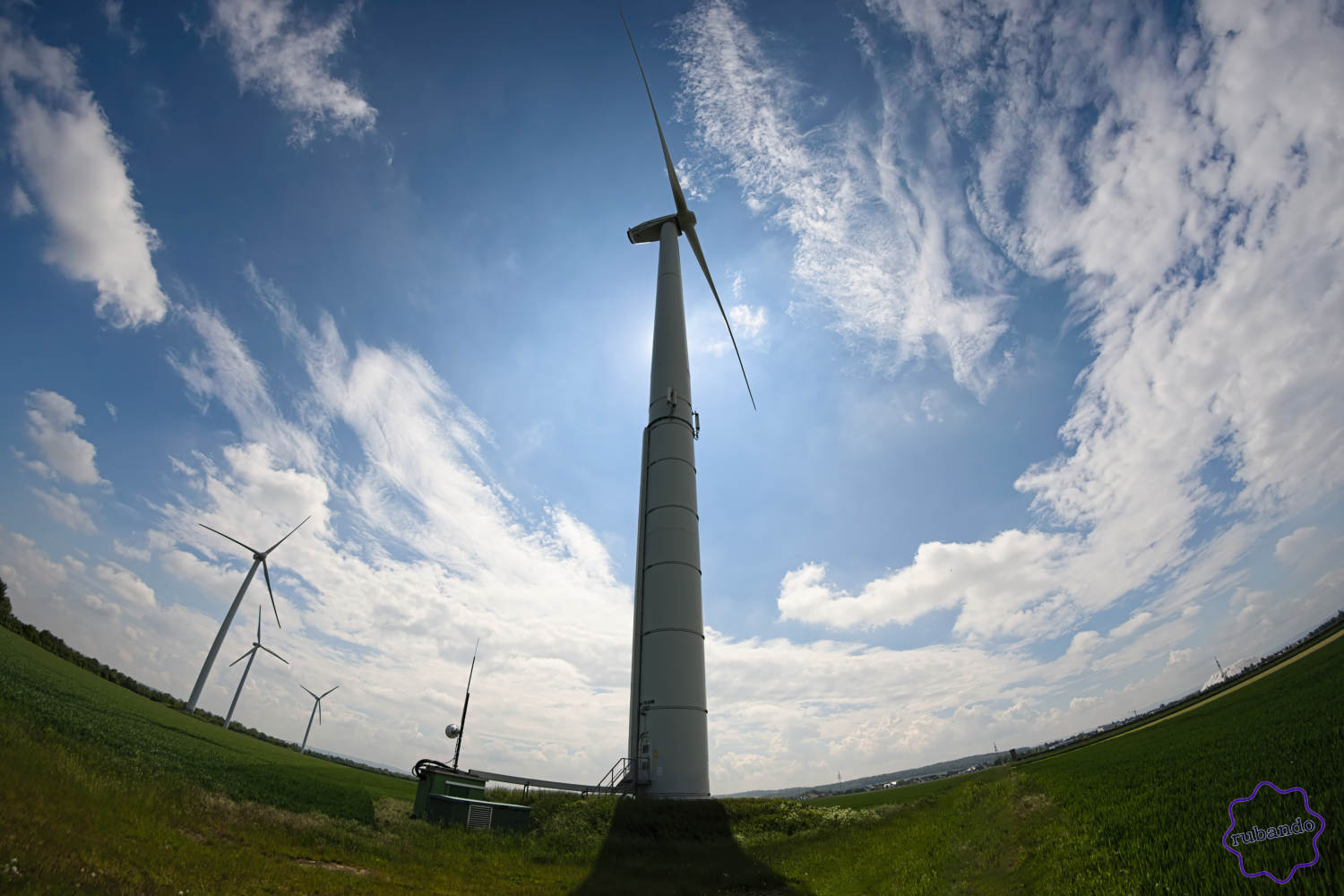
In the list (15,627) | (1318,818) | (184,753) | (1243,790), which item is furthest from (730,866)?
(15,627)

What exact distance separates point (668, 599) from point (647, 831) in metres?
9.91

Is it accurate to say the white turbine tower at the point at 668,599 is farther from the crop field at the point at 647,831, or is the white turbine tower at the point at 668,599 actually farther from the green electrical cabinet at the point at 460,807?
the green electrical cabinet at the point at 460,807

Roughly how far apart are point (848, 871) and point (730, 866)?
422cm

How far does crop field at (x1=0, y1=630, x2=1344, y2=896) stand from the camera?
9148 millimetres

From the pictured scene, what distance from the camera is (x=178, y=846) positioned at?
12875mm

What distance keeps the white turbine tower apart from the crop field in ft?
7.78
